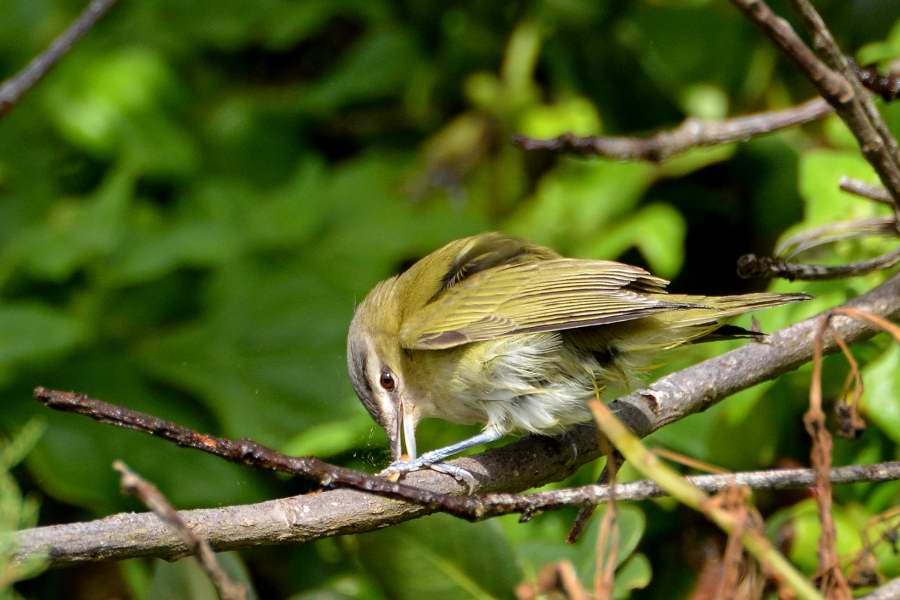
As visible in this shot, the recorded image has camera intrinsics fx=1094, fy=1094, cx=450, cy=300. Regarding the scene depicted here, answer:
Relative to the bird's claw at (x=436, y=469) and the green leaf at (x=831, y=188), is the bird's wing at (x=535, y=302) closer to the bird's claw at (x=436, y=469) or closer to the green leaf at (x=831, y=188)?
the bird's claw at (x=436, y=469)

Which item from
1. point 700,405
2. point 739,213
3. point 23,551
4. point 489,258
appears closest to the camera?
point 23,551

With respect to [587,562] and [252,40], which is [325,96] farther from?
[587,562]

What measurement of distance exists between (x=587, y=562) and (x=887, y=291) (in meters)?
0.96

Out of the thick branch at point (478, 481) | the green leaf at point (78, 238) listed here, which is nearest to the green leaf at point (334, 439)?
the thick branch at point (478, 481)

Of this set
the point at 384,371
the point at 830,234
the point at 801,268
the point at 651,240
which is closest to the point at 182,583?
the point at 384,371

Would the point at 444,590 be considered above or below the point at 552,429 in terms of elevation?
below

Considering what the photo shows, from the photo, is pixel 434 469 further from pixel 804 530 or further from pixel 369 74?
pixel 369 74

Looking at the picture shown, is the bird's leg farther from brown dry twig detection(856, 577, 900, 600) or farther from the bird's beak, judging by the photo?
brown dry twig detection(856, 577, 900, 600)

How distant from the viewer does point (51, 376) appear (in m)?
3.99

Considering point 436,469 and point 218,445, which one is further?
point 436,469

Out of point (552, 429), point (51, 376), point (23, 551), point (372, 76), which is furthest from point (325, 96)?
point (23, 551)

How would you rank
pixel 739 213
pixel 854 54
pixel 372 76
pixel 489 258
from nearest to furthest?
pixel 489 258 < pixel 854 54 < pixel 739 213 < pixel 372 76

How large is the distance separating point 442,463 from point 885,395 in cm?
118

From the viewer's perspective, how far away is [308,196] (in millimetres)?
4516
